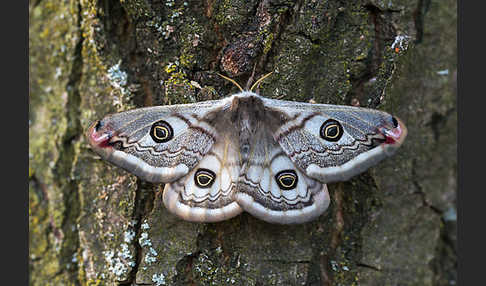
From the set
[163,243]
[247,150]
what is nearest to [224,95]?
[247,150]

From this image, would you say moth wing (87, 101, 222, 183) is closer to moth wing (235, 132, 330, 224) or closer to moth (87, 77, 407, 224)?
moth (87, 77, 407, 224)

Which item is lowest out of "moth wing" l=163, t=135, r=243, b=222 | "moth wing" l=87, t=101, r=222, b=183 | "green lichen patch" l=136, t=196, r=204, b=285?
"green lichen patch" l=136, t=196, r=204, b=285

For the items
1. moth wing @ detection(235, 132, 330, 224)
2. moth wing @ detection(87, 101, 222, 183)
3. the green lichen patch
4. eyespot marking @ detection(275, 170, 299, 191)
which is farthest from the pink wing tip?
the green lichen patch

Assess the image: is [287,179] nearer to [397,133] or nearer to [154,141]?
[397,133]

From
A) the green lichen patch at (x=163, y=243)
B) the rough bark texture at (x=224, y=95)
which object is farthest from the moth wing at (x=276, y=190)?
the green lichen patch at (x=163, y=243)

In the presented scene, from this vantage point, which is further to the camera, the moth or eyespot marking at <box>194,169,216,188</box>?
eyespot marking at <box>194,169,216,188</box>

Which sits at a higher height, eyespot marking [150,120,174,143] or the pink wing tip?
the pink wing tip

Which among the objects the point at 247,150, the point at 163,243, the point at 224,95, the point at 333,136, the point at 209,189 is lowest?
the point at 163,243
